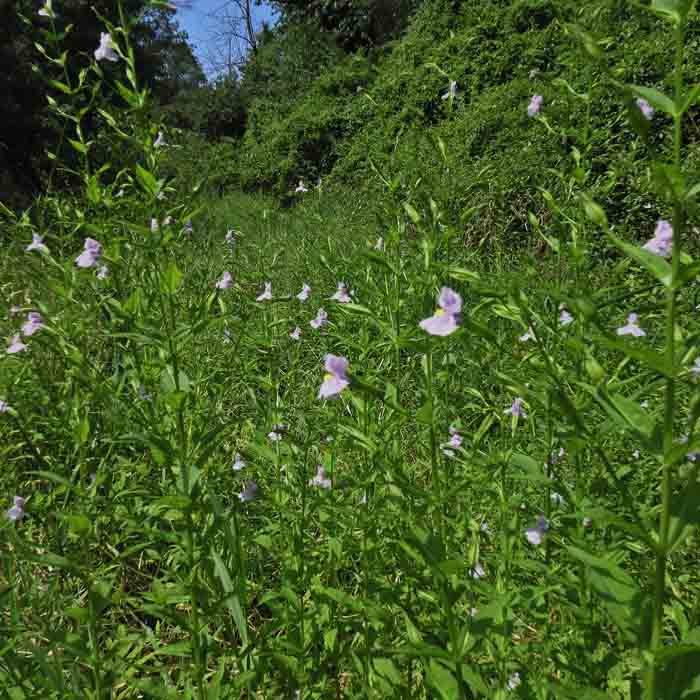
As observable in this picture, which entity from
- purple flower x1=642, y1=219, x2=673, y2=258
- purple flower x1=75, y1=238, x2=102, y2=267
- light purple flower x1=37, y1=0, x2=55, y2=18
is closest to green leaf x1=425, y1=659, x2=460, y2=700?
purple flower x1=642, y1=219, x2=673, y2=258

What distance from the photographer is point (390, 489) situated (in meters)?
1.48

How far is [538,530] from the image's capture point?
164 cm

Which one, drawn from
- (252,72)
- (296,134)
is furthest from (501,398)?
(252,72)

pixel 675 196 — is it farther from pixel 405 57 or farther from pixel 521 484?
pixel 405 57

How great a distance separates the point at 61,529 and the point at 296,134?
486 inches

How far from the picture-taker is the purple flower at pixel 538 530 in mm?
1621

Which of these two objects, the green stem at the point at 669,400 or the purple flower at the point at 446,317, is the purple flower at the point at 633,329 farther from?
the green stem at the point at 669,400

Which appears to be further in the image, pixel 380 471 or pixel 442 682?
pixel 380 471

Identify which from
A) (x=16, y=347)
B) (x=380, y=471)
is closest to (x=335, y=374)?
(x=380, y=471)

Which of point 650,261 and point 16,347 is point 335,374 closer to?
point 650,261

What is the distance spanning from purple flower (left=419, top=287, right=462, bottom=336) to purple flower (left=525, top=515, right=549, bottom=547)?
726 mm

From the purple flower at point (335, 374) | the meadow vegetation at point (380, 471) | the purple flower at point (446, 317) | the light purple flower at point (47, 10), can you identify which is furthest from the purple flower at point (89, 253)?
the purple flower at point (446, 317)

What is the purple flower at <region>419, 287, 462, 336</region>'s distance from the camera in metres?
1.20

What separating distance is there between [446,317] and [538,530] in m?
0.77
